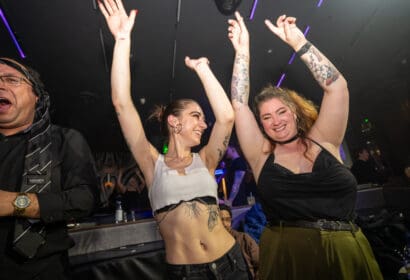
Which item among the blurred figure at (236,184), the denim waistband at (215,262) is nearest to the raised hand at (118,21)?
the denim waistband at (215,262)

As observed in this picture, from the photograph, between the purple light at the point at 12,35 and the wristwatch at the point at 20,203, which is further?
the purple light at the point at 12,35

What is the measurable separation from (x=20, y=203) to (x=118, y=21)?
1540mm

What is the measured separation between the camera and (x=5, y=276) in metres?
1.07

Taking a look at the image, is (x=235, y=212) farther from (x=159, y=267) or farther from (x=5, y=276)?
(x=5, y=276)

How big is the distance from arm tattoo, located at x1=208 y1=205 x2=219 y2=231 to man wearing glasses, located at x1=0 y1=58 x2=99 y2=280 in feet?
2.51

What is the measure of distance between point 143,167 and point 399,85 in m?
8.51

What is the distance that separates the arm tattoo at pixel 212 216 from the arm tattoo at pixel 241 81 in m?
0.91

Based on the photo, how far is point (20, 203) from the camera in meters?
1.12

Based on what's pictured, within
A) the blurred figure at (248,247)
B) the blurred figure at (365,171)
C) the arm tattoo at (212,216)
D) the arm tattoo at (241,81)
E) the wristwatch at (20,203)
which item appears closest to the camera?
the wristwatch at (20,203)

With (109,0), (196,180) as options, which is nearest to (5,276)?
(196,180)

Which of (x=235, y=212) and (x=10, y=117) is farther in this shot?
(x=235, y=212)

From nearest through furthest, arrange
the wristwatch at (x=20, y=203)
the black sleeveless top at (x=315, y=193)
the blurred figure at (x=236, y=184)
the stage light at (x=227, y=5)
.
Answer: the wristwatch at (x=20, y=203), the black sleeveless top at (x=315, y=193), the stage light at (x=227, y=5), the blurred figure at (x=236, y=184)

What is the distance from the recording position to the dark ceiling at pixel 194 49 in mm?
3699

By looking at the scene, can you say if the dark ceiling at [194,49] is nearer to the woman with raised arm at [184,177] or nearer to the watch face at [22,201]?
the woman with raised arm at [184,177]
